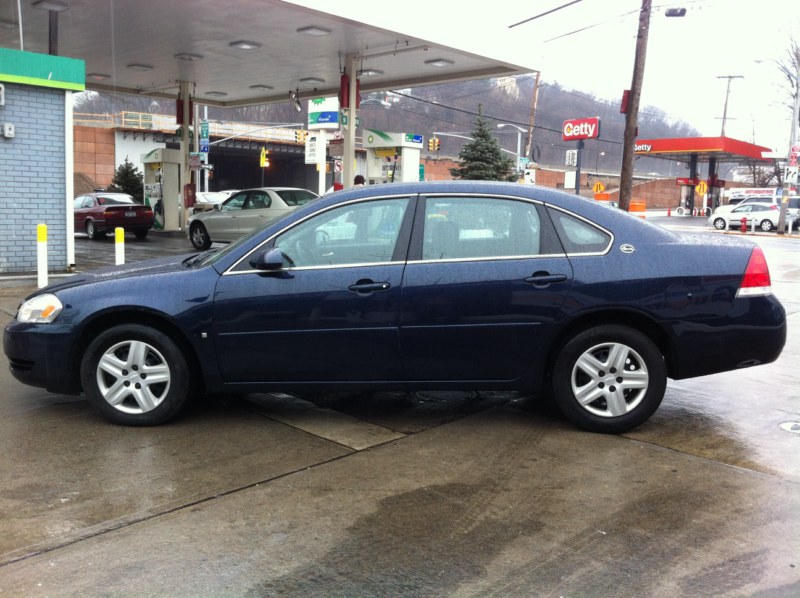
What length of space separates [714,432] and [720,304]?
95 cm

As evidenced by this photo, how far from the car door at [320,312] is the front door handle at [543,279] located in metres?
0.86

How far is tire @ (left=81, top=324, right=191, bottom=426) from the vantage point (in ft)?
15.9

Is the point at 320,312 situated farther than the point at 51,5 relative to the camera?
No

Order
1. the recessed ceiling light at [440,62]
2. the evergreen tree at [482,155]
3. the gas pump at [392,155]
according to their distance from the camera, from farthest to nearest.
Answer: the evergreen tree at [482,155] → the gas pump at [392,155] → the recessed ceiling light at [440,62]

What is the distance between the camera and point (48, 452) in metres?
4.49

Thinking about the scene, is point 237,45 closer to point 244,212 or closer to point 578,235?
point 244,212

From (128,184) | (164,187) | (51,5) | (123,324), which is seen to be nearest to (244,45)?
(51,5)

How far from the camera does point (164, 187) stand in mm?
25672

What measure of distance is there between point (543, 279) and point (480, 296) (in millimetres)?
430

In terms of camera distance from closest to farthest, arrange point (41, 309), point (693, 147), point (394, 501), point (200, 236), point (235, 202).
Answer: point (394, 501)
point (41, 309)
point (235, 202)
point (200, 236)
point (693, 147)

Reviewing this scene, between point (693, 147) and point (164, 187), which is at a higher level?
point (693, 147)

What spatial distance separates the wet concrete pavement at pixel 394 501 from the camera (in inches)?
123

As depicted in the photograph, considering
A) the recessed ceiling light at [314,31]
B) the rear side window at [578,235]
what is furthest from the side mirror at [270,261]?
the recessed ceiling light at [314,31]

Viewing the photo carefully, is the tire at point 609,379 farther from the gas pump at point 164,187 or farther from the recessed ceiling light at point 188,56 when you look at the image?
the gas pump at point 164,187
